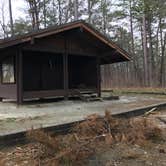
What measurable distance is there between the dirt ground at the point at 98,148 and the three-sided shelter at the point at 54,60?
20.8ft

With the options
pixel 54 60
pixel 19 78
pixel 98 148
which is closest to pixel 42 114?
pixel 19 78

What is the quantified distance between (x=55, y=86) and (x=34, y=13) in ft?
64.7

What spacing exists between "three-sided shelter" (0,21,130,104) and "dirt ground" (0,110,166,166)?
633cm

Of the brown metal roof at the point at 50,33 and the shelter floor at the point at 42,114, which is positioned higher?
the brown metal roof at the point at 50,33

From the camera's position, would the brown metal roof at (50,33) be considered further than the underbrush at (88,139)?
Yes

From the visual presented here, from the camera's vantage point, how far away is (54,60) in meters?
15.6

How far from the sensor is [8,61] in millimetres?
12859

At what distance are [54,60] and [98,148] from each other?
11.1 metres

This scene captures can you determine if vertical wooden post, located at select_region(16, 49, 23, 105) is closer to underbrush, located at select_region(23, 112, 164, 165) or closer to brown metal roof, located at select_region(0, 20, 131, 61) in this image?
brown metal roof, located at select_region(0, 20, 131, 61)

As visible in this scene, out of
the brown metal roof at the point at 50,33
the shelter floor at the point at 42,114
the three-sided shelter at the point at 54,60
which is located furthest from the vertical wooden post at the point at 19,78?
the shelter floor at the point at 42,114

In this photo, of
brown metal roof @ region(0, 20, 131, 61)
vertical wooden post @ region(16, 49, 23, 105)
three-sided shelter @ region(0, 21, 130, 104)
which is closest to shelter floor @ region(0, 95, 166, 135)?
vertical wooden post @ region(16, 49, 23, 105)

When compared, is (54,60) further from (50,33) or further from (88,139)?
(88,139)

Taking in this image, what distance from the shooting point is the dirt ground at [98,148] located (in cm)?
425

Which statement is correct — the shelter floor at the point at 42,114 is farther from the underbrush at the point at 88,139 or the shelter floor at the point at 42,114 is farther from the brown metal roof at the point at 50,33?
the brown metal roof at the point at 50,33
